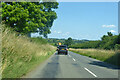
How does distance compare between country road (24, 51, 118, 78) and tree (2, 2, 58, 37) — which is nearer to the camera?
country road (24, 51, 118, 78)

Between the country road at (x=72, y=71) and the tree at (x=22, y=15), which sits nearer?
the country road at (x=72, y=71)

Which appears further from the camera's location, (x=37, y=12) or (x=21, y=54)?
(x=37, y=12)

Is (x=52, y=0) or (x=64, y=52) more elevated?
(x=52, y=0)

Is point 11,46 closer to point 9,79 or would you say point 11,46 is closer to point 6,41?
point 6,41

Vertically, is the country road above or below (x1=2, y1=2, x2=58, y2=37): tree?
below

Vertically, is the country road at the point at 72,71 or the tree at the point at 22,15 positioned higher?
the tree at the point at 22,15

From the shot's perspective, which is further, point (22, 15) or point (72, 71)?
point (22, 15)

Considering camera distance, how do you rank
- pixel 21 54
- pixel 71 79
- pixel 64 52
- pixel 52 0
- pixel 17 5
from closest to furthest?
pixel 71 79
pixel 21 54
pixel 17 5
pixel 52 0
pixel 64 52

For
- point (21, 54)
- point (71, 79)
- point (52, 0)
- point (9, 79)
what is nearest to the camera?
point (9, 79)

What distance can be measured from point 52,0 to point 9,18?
8615 mm

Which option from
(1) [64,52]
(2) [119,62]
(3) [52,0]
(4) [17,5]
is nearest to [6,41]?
(4) [17,5]

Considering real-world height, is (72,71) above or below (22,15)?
below

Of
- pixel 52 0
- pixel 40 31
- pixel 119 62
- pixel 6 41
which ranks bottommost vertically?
pixel 119 62

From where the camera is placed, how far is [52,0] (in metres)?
25.4
